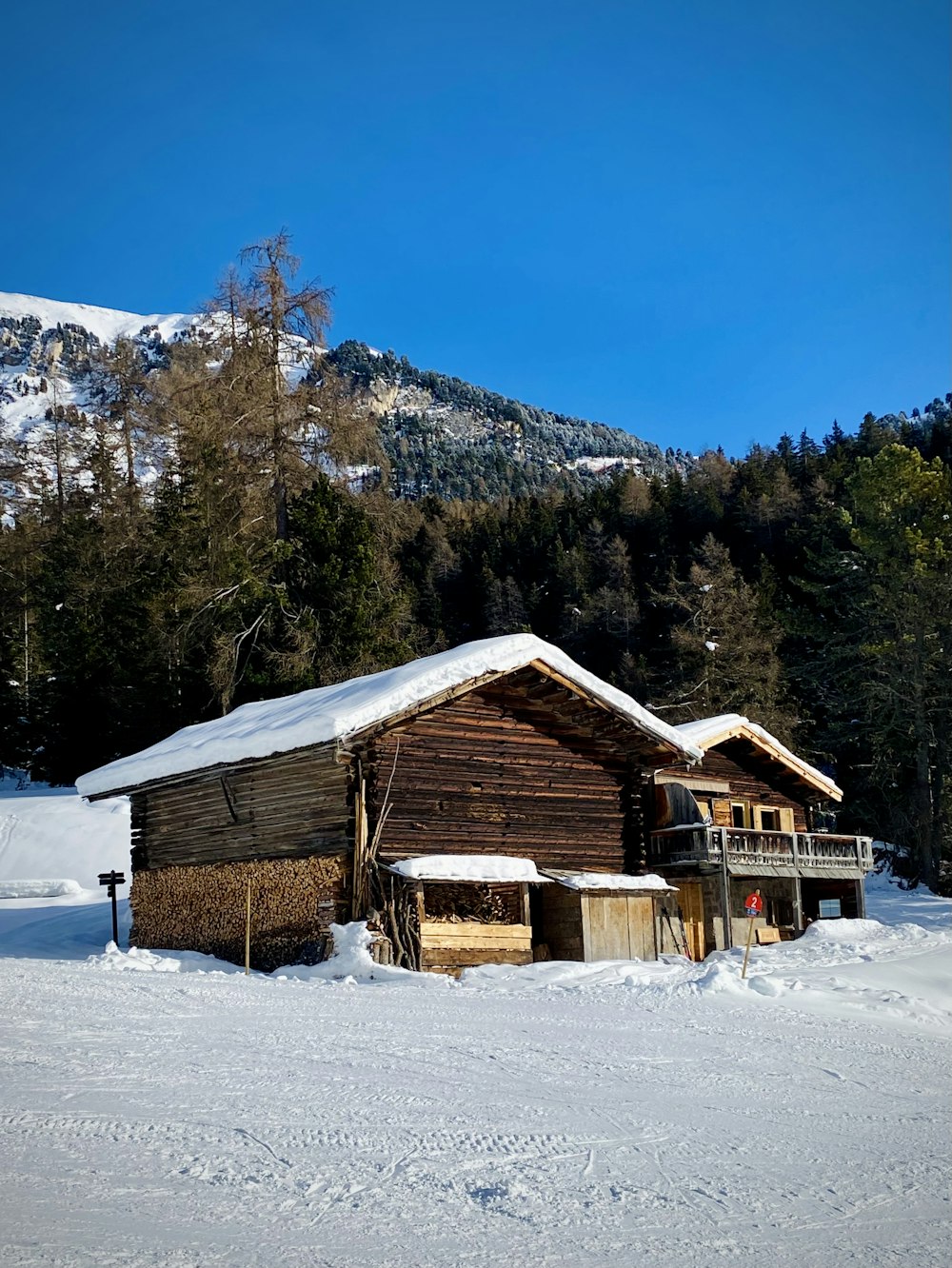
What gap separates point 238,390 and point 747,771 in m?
20.5

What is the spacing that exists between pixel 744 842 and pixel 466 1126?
2212cm

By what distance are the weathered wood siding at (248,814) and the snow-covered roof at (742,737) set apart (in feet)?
40.1

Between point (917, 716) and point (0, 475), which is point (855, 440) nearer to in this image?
point (917, 716)

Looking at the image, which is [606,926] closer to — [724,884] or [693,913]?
[724,884]

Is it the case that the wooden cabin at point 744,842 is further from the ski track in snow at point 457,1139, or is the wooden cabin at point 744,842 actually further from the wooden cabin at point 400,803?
the ski track in snow at point 457,1139

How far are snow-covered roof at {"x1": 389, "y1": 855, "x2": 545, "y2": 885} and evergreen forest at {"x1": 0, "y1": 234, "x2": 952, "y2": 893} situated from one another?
1741 centimetres

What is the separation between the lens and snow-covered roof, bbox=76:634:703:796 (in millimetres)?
21344

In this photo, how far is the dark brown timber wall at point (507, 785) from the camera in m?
22.6

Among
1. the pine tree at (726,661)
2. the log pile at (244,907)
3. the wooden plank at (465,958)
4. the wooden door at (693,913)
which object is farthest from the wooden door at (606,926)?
the pine tree at (726,661)

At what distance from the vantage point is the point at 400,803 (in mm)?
22438

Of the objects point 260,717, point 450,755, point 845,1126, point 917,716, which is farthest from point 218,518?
point 845,1126

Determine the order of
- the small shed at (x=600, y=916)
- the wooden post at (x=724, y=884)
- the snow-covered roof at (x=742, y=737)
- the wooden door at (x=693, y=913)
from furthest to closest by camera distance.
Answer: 1. the snow-covered roof at (x=742, y=737)
2. the wooden door at (x=693, y=913)
3. the wooden post at (x=724, y=884)
4. the small shed at (x=600, y=916)

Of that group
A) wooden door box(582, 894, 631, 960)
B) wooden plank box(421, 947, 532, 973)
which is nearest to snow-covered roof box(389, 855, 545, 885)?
wooden plank box(421, 947, 532, 973)

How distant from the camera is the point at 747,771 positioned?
119ft
